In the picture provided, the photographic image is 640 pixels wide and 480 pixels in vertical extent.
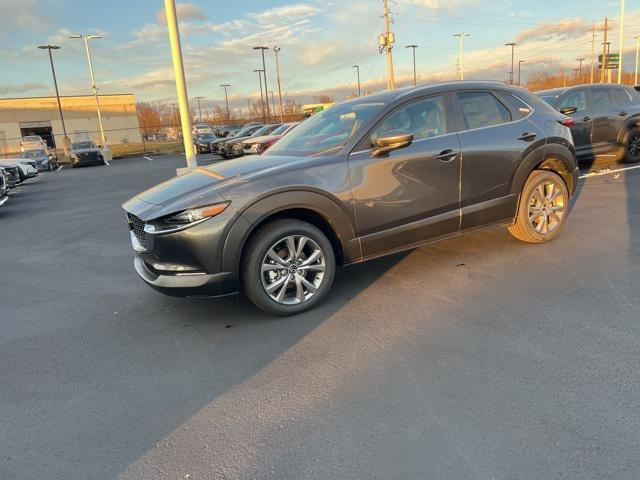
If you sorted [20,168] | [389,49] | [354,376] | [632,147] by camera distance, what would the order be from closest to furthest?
1. [354,376]
2. [632,147]
3. [20,168]
4. [389,49]

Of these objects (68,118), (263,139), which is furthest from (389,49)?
(68,118)

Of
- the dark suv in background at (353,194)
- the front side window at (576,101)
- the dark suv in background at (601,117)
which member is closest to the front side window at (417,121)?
the dark suv in background at (353,194)

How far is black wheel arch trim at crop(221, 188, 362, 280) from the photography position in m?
3.82

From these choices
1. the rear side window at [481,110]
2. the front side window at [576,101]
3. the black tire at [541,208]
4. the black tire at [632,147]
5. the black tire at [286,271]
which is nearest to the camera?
the black tire at [286,271]

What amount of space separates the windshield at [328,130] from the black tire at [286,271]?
82 cm

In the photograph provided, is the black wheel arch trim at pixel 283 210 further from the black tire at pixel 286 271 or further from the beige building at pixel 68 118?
the beige building at pixel 68 118

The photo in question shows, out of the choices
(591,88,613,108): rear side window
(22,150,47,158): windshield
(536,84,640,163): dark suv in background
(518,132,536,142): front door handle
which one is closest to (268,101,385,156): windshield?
(518,132,536,142): front door handle

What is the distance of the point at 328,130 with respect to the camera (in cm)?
492

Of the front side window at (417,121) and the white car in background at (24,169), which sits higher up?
the front side window at (417,121)

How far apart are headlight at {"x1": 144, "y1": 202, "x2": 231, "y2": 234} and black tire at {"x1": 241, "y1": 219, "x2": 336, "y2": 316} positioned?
379 mm

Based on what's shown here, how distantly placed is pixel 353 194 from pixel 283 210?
657 mm

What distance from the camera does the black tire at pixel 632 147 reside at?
1082cm

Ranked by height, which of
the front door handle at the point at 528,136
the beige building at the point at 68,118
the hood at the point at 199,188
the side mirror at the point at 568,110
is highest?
the beige building at the point at 68,118

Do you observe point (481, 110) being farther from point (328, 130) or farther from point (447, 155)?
point (328, 130)
